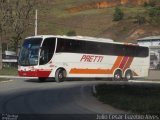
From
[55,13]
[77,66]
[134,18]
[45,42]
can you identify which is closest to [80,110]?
[45,42]

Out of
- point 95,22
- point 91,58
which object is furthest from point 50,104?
point 95,22

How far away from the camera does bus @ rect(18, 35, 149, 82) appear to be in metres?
32.6

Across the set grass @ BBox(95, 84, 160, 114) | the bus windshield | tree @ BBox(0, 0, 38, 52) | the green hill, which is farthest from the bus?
the green hill

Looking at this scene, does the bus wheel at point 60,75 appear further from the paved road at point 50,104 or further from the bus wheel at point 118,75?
the paved road at point 50,104

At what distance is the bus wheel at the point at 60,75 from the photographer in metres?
33.2

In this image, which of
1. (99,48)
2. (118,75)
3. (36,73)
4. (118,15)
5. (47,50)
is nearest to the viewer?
(36,73)

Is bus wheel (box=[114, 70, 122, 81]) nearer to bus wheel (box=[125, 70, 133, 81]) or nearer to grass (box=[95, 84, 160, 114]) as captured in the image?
bus wheel (box=[125, 70, 133, 81])

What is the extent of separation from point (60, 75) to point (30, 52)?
8.33 feet

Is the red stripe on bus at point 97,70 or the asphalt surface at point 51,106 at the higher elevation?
the asphalt surface at point 51,106

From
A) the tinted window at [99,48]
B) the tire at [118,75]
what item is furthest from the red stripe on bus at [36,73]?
the tire at [118,75]

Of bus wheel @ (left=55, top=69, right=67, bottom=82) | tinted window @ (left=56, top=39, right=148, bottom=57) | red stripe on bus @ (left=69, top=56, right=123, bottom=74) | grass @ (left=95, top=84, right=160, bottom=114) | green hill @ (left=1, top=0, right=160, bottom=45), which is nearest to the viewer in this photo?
grass @ (left=95, top=84, right=160, bottom=114)

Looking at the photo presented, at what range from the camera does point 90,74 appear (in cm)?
3634

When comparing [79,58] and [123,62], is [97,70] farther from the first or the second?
[123,62]

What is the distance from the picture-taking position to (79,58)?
3528cm
